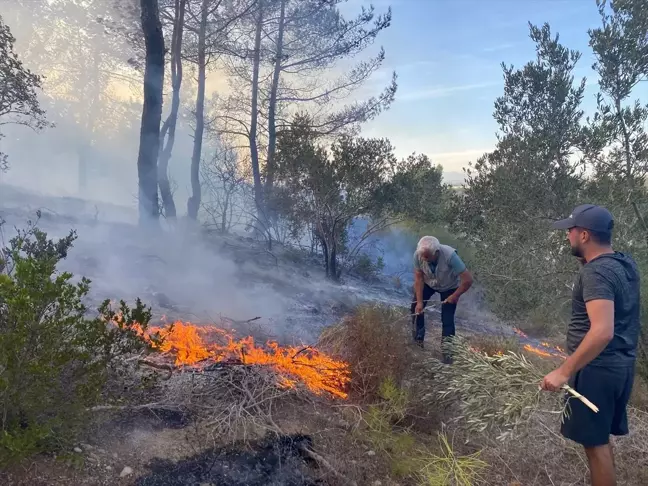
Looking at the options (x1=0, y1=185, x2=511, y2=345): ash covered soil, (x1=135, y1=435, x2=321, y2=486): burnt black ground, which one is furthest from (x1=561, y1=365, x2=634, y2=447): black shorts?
(x1=0, y1=185, x2=511, y2=345): ash covered soil

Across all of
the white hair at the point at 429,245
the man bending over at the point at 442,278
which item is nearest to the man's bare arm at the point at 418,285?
the man bending over at the point at 442,278

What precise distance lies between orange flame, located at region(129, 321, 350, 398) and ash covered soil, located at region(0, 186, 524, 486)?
1.18ft

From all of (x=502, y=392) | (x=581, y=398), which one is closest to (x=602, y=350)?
(x=581, y=398)

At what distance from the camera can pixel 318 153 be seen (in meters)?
11.0

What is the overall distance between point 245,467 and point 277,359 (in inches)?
54.7

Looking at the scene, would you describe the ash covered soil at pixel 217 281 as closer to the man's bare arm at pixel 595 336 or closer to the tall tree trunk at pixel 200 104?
the tall tree trunk at pixel 200 104

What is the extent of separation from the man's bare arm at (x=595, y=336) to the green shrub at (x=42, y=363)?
9.46 ft

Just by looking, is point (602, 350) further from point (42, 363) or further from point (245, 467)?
point (42, 363)

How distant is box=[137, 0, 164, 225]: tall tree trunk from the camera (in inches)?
382

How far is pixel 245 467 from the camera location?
366 cm

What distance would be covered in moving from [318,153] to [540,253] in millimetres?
5750

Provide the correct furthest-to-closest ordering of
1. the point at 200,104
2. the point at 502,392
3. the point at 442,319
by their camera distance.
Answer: the point at 200,104
the point at 442,319
the point at 502,392

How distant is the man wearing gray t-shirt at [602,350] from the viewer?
2.92m

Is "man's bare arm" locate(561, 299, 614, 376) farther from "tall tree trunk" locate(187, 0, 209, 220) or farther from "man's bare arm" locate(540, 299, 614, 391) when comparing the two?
"tall tree trunk" locate(187, 0, 209, 220)
